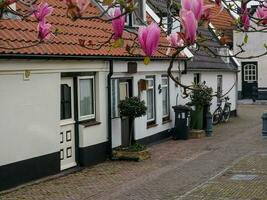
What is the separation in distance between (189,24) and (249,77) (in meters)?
37.2

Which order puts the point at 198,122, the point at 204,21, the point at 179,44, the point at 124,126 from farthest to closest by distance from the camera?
the point at 198,122, the point at 124,126, the point at 179,44, the point at 204,21

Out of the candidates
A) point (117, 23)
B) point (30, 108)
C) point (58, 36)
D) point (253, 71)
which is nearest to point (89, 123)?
point (58, 36)

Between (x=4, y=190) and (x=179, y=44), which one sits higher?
(x=179, y=44)

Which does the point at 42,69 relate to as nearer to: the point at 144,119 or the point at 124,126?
the point at 124,126

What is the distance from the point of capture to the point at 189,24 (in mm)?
2609

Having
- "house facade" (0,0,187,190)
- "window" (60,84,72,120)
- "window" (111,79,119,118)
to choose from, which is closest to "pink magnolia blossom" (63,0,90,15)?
"house facade" (0,0,187,190)

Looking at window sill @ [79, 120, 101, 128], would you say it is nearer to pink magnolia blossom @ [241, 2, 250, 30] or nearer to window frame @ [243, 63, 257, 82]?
pink magnolia blossom @ [241, 2, 250, 30]

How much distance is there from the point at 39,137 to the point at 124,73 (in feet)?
15.3

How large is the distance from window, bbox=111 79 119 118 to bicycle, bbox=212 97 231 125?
31.0ft

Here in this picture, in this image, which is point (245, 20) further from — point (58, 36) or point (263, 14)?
point (58, 36)

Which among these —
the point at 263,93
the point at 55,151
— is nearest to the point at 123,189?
the point at 55,151

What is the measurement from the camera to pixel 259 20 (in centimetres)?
331

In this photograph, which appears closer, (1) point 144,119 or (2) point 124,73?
(2) point 124,73

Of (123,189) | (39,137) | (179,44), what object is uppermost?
(179,44)
